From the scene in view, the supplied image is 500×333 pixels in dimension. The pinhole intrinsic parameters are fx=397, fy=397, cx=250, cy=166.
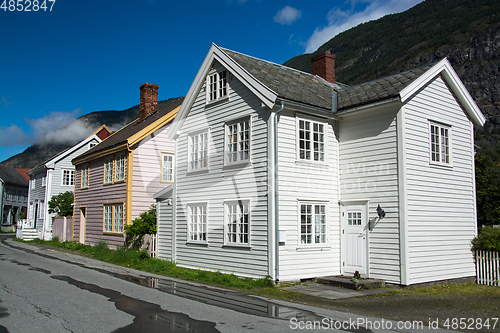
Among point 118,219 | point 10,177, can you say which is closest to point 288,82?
point 118,219

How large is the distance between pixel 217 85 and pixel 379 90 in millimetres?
6117

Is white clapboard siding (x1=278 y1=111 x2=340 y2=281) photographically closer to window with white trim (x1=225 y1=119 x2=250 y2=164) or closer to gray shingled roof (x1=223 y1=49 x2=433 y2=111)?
gray shingled roof (x1=223 y1=49 x2=433 y2=111)

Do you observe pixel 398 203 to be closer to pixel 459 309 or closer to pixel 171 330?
pixel 459 309

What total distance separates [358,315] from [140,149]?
15.5 metres

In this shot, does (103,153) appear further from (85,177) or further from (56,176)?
(56,176)

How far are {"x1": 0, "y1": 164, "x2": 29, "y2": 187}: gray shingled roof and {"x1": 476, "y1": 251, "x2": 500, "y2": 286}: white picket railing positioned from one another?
64.8m

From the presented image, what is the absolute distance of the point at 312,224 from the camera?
13.5 m

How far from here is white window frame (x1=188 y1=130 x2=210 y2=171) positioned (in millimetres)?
15883

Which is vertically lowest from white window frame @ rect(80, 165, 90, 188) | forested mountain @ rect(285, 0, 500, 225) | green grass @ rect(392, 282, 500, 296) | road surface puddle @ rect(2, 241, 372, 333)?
green grass @ rect(392, 282, 500, 296)

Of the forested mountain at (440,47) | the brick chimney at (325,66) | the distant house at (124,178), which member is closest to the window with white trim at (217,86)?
the brick chimney at (325,66)

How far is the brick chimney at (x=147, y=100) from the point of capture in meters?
26.2

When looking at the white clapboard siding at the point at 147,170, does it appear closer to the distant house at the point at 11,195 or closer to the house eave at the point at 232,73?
the house eave at the point at 232,73

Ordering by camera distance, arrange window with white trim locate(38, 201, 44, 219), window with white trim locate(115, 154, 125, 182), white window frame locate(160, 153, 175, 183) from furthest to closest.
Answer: window with white trim locate(38, 201, 44, 219), white window frame locate(160, 153, 175, 183), window with white trim locate(115, 154, 125, 182)

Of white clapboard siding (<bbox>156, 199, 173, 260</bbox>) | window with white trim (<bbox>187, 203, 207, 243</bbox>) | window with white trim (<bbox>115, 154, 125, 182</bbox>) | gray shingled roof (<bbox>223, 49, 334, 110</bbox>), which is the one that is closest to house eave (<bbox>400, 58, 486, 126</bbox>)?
gray shingled roof (<bbox>223, 49, 334, 110</bbox>)
